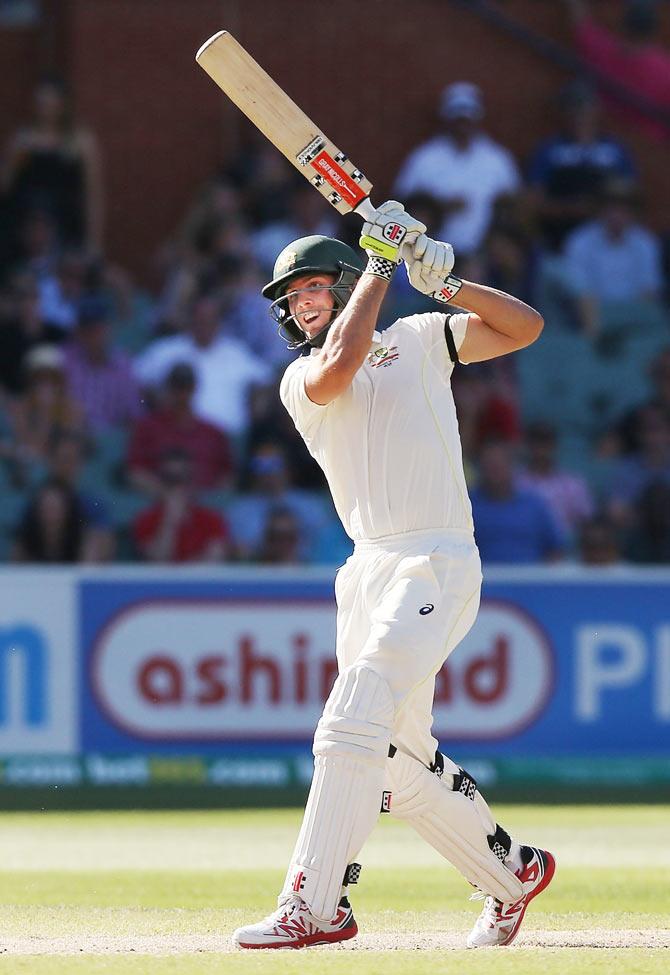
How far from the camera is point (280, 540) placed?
1030 centimetres

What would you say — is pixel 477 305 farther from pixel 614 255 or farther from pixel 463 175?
pixel 614 255

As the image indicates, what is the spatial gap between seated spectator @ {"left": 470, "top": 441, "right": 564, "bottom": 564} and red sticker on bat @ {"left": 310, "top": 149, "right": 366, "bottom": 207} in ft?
16.4

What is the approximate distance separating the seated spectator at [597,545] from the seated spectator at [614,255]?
2.33m

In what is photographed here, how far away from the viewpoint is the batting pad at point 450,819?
200 inches

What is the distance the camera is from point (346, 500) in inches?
206

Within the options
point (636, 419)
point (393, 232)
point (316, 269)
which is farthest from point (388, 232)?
point (636, 419)

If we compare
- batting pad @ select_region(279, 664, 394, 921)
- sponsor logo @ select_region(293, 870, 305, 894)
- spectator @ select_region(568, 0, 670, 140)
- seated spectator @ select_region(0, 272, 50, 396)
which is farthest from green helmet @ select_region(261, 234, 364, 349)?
spectator @ select_region(568, 0, 670, 140)

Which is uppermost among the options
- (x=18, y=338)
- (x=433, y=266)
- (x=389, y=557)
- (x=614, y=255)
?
(x=614, y=255)

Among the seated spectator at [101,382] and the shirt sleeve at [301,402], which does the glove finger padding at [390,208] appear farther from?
the seated spectator at [101,382]

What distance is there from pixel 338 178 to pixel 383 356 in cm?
60

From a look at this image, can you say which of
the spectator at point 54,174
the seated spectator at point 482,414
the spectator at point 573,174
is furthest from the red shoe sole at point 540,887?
the spectator at point 573,174

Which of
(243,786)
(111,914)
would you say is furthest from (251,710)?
(111,914)

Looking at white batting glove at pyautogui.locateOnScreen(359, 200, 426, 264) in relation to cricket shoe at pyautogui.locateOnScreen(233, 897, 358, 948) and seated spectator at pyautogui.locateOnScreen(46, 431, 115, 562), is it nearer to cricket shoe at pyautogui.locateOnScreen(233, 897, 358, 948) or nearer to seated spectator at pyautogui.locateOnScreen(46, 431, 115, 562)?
cricket shoe at pyautogui.locateOnScreen(233, 897, 358, 948)

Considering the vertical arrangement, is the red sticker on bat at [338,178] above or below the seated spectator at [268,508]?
above
